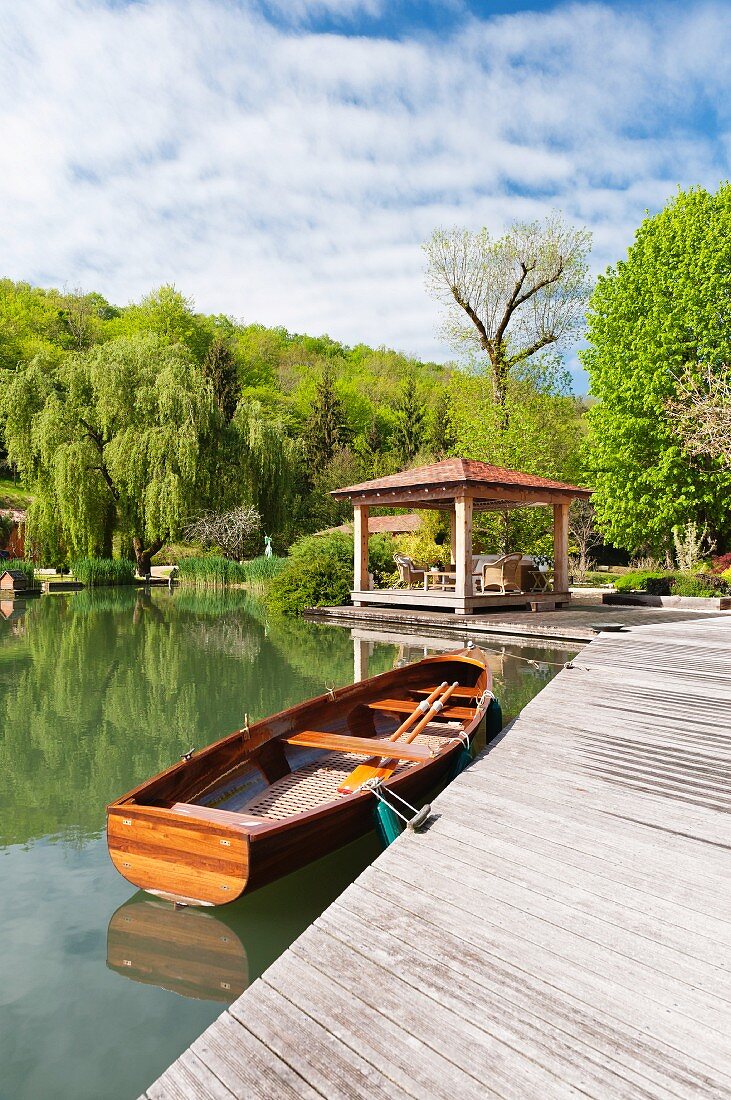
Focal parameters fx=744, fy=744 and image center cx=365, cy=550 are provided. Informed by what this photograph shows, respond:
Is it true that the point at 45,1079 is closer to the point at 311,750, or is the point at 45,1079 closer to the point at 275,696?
the point at 311,750

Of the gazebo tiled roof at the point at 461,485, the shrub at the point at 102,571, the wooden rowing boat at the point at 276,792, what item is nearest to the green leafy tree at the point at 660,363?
the gazebo tiled roof at the point at 461,485

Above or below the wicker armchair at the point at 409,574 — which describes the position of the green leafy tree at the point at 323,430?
above

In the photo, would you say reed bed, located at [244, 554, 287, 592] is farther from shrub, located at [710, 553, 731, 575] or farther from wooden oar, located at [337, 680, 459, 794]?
wooden oar, located at [337, 680, 459, 794]

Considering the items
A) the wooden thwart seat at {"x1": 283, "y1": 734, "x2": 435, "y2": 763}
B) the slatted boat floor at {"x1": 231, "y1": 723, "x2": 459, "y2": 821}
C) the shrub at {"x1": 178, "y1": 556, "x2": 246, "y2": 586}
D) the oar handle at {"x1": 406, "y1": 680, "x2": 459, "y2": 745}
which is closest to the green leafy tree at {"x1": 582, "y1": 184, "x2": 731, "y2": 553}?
the shrub at {"x1": 178, "y1": 556, "x2": 246, "y2": 586}

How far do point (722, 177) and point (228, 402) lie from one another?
23038 mm

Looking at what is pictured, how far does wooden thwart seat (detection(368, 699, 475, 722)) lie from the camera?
5830 mm

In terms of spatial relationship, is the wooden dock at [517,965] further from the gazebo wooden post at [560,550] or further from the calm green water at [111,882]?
the gazebo wooden post at [560,550]

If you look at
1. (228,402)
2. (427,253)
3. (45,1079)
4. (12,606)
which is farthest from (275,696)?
(228,402)

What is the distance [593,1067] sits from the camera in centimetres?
190

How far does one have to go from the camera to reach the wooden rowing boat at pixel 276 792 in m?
3.23

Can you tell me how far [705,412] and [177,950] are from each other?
15555 mm

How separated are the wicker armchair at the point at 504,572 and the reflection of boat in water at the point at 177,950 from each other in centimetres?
1211

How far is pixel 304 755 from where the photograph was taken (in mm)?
5094

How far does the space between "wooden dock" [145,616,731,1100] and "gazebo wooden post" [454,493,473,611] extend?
10323 millimetres
